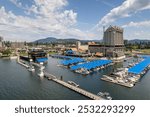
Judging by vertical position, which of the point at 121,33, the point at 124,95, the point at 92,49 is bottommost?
the point at 124,95

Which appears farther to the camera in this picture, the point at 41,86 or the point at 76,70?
the point at 76,70

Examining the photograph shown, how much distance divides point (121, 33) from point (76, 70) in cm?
7550

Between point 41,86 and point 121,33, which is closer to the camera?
point 41,86

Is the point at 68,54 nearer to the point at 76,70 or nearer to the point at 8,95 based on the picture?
the point at 76,70

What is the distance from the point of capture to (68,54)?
108 metres

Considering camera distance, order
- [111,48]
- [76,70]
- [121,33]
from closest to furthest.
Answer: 1. [76,70]
2. [111,48]
3. [121,33]

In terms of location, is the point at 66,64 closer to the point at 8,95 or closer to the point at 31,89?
the point at 31,89

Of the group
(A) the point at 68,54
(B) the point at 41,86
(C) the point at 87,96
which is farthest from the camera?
(A) the point at 68,54

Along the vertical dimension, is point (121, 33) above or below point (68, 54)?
above

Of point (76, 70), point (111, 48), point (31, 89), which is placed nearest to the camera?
point (31, 89)

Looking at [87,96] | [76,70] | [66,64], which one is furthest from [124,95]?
[66,64]

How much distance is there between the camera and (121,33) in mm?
118562

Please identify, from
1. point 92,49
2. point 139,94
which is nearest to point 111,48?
point 92,49

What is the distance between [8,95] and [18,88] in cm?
438
